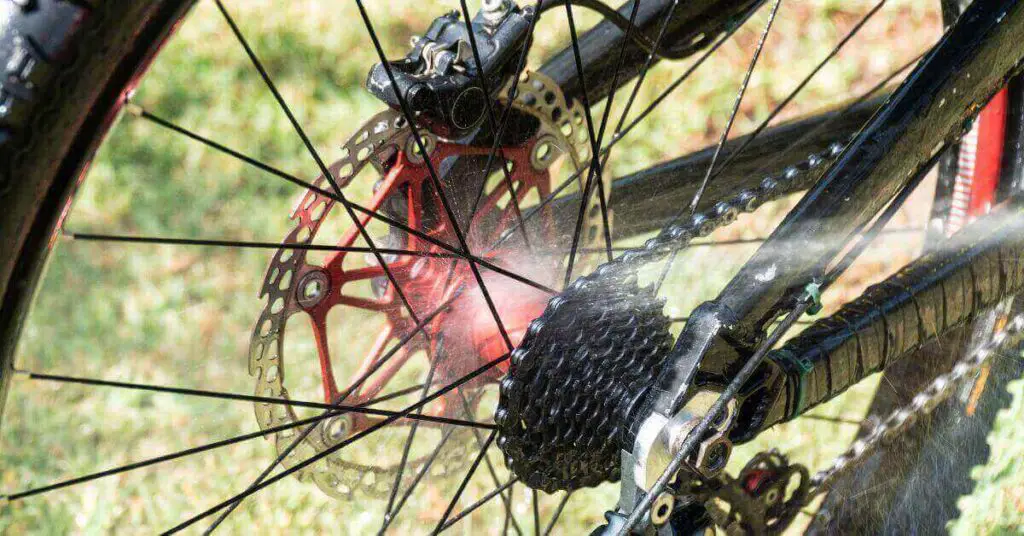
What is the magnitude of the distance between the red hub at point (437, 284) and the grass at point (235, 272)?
1.00 ft

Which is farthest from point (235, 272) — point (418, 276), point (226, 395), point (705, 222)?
point (705, 222)

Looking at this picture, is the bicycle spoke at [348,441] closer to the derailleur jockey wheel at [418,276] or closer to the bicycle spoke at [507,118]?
the derailleur jockey wheel at [418,276]

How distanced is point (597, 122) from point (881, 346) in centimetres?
109

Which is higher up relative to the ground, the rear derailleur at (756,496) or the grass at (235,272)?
the grass at (235,272)

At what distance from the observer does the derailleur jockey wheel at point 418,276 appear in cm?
144

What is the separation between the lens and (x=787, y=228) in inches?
46.7

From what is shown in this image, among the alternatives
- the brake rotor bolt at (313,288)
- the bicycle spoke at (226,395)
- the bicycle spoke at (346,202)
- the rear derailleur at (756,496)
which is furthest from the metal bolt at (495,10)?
the rear derailleur at (756,496)

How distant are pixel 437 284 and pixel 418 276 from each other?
0.09ft

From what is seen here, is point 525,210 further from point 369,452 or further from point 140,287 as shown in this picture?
point 140,287

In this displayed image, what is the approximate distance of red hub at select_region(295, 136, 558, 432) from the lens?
58.4 inches

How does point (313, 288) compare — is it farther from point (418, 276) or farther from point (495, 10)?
point (495, 10)

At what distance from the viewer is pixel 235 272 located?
8.07 feet

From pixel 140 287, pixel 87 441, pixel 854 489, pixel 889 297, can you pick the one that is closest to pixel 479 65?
pixel 889 297

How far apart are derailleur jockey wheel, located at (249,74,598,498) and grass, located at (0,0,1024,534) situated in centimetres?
26
